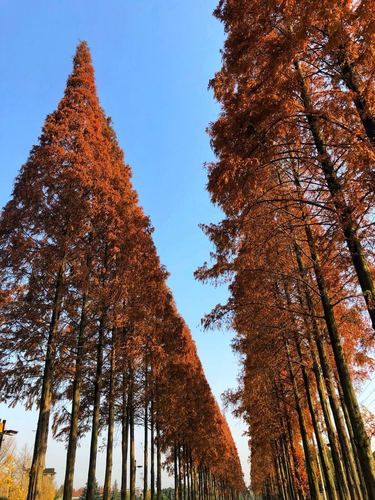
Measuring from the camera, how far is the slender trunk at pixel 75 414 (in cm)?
1017

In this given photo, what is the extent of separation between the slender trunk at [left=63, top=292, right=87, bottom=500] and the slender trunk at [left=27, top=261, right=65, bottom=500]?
1006mm

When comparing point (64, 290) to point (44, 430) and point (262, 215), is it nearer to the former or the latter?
point (44, 430)

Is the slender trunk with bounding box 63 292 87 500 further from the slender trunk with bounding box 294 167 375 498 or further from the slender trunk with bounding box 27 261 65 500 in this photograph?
the slender trunk with bounding box 294 167 375 498

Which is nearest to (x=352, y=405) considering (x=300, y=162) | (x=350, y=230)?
(x=350, y=230)

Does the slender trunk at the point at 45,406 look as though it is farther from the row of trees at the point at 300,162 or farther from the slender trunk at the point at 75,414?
the row of trees at the point at 300,162

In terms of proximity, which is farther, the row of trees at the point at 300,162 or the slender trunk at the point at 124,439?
the slender trunk at the point at 124,439

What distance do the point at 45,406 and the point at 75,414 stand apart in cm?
174

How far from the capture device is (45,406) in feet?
29.0

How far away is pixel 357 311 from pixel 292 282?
→ 6.04ft

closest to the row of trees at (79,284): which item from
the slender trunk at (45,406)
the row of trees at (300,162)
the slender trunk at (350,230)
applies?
the slender trunk at (45,406)

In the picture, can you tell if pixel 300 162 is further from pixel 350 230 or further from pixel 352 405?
pixel 352 405

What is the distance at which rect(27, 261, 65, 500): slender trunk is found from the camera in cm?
833

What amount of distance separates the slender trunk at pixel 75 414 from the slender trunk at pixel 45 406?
1.01 meters

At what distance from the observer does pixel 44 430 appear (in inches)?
347
